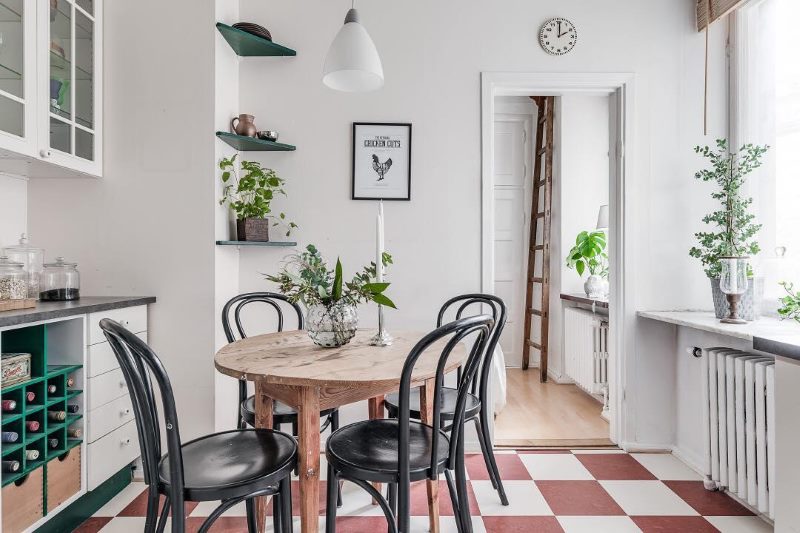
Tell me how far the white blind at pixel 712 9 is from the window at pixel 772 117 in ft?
0.38

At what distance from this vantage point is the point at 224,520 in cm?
202

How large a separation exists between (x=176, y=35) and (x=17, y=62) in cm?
79

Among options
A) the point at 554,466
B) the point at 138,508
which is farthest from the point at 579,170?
the point at 138,508

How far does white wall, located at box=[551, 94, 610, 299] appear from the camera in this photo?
411 cm

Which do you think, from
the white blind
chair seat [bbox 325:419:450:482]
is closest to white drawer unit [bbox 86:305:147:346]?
chair seat [bbox 325:419:450:482]

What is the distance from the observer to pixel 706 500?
2.20m

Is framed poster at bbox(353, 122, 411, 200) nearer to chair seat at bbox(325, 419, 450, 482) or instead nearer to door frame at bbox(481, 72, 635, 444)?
door frame at bbox(481, 72, 635, 444)

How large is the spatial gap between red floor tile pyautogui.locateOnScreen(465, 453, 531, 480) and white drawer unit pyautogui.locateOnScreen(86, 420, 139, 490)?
167 cm

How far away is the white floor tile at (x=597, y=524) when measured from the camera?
6.39 feet

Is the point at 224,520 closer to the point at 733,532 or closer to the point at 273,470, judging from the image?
the point at 273,470

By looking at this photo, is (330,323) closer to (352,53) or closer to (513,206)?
(352,53)

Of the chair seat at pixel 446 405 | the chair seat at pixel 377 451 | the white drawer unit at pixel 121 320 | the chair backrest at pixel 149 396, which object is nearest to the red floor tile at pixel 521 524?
the chair seat at pixel 446 405

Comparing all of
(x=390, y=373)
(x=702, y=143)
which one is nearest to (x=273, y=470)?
(x=390, y=373)

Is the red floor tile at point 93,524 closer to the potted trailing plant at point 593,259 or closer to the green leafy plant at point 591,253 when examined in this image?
the potted trailing plant at point 593,259
